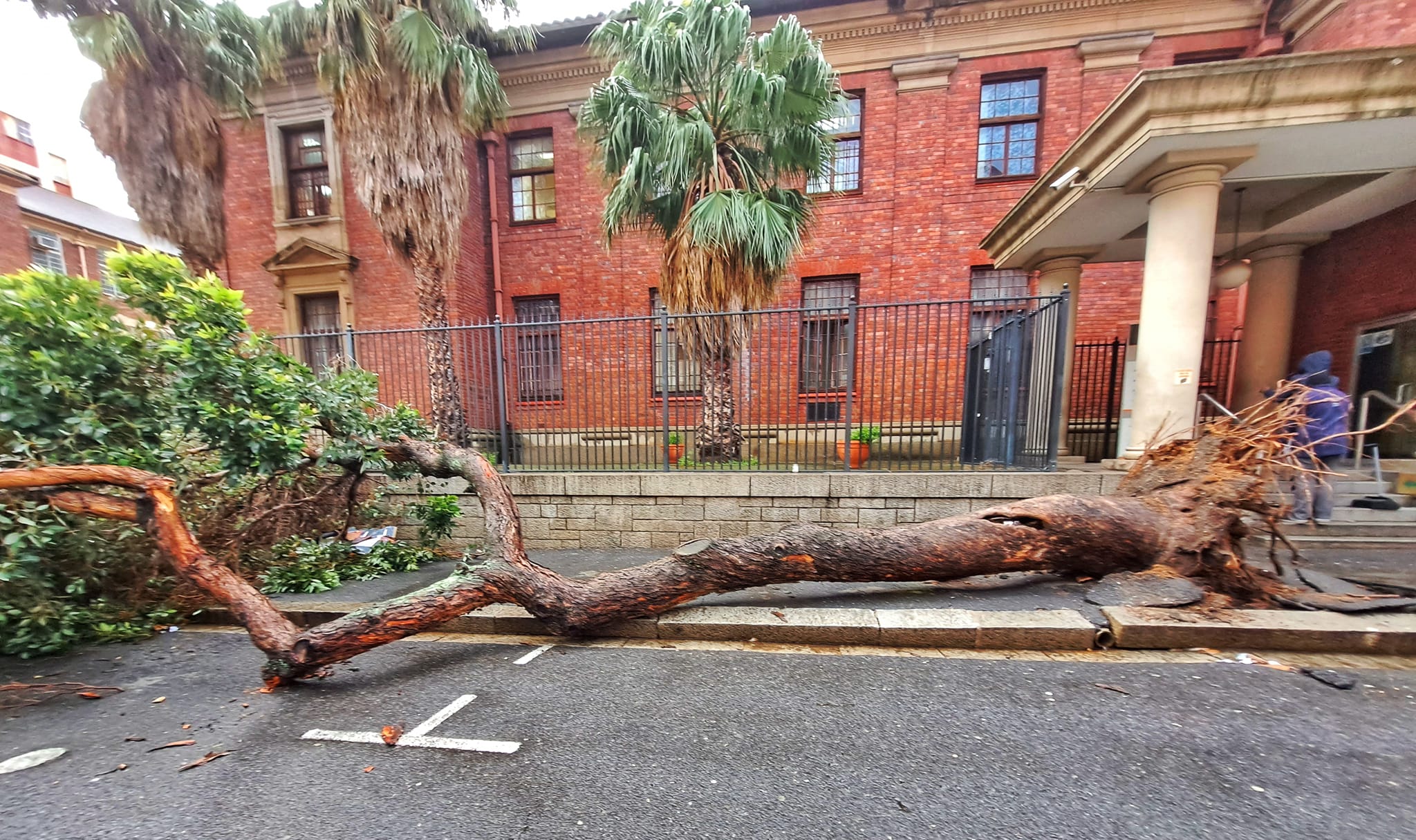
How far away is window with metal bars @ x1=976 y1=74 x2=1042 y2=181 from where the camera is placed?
9.58m

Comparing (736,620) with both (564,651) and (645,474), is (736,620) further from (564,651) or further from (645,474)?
(645,474)

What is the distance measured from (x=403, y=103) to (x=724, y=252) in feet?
19.2

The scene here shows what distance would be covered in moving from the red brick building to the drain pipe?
5 centimetres

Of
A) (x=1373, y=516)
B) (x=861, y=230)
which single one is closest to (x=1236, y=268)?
(x=1373, y=516)

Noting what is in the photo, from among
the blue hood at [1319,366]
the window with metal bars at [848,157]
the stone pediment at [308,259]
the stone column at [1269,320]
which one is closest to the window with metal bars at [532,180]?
the stone pediment at [308,259]

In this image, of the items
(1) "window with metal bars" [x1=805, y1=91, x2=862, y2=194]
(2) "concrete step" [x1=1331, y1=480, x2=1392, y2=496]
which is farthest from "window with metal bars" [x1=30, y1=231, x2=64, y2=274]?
(2) "concrete step" [x1=1331, y1=480, x2=1392, y2=496]

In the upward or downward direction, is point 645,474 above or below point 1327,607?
above

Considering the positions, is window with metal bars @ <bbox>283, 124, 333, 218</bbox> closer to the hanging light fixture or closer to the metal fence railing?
the metal fence railing

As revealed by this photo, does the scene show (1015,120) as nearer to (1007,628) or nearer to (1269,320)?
(1269,320)

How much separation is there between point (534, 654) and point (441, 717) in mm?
799

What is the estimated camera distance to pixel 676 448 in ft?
21.5

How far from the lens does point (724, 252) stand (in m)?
6.04

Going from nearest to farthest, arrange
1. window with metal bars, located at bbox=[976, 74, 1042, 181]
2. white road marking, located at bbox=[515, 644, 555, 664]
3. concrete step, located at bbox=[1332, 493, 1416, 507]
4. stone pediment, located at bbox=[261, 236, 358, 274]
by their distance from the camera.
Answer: white road marking, located at bbox=[515, 644, 555, 664] < concrete step, located at bbox=[1332, 493, 1416, 507] < window with metal bars, located at bbox=[976, 74, 1042, 181] < stone pediment, located at bbox=[261, 236, 358, 274]

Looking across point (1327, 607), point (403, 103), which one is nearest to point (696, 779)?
point (1327, 607)
